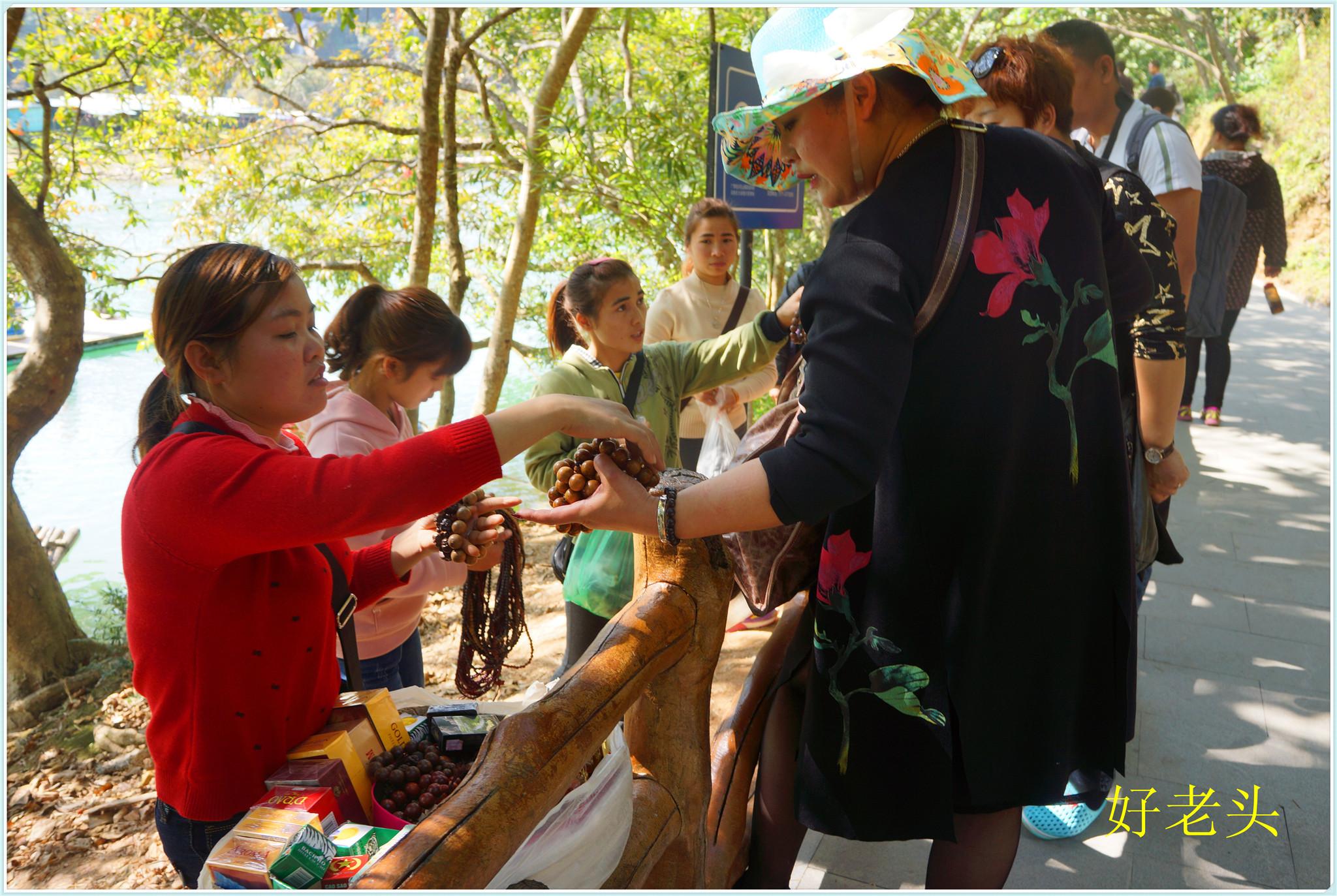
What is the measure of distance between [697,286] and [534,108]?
264 cm

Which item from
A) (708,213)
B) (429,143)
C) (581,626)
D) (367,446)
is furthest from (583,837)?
(429,143)

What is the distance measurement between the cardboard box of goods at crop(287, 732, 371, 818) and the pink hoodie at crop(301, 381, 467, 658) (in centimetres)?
80

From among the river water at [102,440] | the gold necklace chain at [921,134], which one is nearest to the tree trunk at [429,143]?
the river water at [102,440]

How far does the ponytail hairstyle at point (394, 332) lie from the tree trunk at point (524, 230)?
3.83 meters

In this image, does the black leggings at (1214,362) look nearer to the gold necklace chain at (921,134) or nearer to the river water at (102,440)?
the river water at (102,440)

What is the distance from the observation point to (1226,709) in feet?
11.0

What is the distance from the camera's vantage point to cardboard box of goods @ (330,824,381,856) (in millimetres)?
1234

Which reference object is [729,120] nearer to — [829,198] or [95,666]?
[829,198]

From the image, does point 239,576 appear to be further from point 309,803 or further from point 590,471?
point 590,471

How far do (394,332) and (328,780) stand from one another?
139 centimetres

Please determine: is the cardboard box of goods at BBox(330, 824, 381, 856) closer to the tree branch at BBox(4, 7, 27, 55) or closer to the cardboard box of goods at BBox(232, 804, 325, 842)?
the cardboard box of goods at BBox(232, 804, 325, 842)

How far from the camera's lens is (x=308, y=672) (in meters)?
1.55

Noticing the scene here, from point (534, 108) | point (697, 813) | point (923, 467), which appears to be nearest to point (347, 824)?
point (697, 813)

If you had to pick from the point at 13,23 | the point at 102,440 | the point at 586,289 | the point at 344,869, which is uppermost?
the point at 13,23
